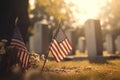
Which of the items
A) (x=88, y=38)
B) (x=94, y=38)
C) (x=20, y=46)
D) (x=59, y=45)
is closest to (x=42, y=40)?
(x=88, y=38)

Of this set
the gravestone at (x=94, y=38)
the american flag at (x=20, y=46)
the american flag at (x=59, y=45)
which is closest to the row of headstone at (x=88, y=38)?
the gravestone at (x=94, y=38)

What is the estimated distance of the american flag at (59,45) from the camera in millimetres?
10180

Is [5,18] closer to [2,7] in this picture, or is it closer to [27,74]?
[2,7]

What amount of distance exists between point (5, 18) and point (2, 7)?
0.42m

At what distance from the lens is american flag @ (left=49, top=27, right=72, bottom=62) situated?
10180 millimetres

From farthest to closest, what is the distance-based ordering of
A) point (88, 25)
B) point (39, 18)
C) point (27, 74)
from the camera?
point (39, 18)
point (88, 25)
point (27, 74)

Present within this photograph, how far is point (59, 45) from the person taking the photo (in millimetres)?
10328

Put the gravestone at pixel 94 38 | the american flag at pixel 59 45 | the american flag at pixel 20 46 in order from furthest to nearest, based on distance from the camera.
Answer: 1. the gravestone at pixel 94 38
2. the american flag at pixel 59 45
3. the american flag at pixel 20 46

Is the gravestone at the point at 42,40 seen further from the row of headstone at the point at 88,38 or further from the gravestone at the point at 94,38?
the gravestone at the point at 94,38

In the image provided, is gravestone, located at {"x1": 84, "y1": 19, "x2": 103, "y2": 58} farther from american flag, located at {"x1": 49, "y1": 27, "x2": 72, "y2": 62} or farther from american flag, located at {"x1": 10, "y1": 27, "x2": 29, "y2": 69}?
american flag, located at {"x1": 10, "y1": 27, "x2": 29, "y2": 69}

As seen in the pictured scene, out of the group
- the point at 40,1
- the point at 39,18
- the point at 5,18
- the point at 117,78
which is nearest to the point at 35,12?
the point at 39,18

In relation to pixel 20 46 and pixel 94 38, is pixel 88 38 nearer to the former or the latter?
pixel 94 38

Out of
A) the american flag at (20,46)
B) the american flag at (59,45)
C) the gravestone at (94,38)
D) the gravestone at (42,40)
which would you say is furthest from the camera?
the gravestone at (42,40)

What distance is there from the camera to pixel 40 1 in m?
18.4
